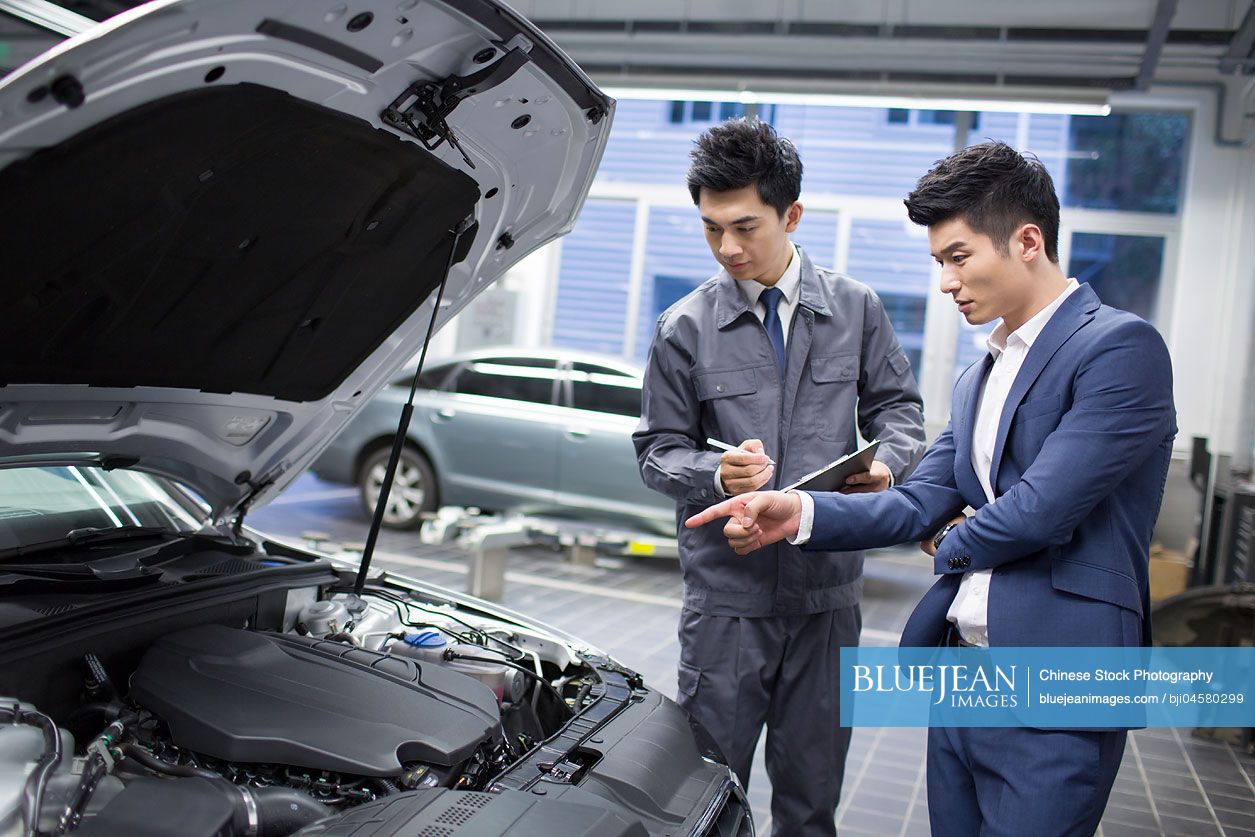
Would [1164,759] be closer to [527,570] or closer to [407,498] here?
[527,570]

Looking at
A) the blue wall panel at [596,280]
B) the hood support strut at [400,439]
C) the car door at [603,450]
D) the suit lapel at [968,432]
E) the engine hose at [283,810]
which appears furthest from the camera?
the blue wall panel at [596,280]

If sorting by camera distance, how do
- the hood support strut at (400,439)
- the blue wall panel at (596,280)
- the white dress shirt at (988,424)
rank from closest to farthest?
the white dress shirt at (988,424) → the hood support strut at (400,439) → the blue wall panel at (596,280)

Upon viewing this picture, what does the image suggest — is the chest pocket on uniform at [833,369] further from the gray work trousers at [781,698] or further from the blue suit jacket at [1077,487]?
the blue suit jacket at [1077,487]

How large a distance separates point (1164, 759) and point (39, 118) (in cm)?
478

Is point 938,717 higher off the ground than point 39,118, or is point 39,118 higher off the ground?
point 39,118

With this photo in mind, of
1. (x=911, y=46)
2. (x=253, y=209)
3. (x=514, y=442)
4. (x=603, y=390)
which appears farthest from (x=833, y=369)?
(x=911, y=46)

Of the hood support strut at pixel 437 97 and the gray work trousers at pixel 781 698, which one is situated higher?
the hood support strut at pixel 437 97

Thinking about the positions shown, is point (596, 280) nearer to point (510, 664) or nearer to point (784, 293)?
point (784, 293)

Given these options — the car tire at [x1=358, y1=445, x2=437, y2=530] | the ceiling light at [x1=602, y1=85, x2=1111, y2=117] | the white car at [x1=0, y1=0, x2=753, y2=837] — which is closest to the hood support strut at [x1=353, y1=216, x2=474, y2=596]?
the white car at [x1=0, y1=0, x2=753, y2=837]

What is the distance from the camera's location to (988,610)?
5.95 ft

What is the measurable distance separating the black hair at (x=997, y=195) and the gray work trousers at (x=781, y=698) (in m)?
1.04

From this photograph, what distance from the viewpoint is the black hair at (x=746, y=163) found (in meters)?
2.40

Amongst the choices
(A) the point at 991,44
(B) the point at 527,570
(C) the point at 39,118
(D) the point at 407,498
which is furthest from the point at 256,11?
(A) the point at 991,44

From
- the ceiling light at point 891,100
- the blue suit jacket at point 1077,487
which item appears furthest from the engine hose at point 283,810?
the ceiling light at point 891,100
